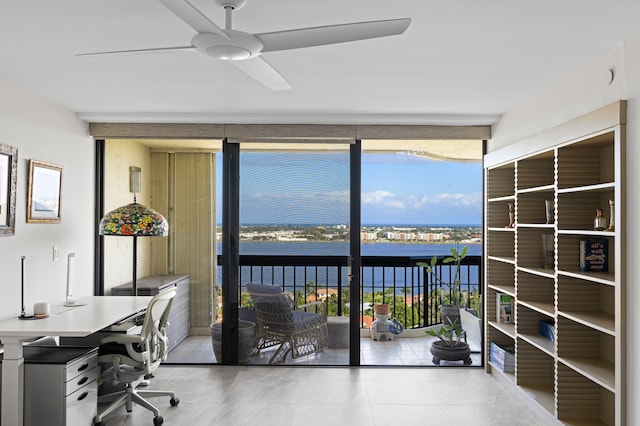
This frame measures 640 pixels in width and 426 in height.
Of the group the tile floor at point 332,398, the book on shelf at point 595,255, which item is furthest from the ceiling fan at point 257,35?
the tile floor at point 332,398

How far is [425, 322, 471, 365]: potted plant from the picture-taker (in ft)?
16.8

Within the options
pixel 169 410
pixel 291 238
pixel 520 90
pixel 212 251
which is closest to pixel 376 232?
pixel 291 238

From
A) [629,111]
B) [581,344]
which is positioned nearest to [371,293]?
[581,344]

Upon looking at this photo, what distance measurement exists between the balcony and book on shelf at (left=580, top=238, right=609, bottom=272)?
6.71 feet

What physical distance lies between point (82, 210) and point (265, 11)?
129 inches

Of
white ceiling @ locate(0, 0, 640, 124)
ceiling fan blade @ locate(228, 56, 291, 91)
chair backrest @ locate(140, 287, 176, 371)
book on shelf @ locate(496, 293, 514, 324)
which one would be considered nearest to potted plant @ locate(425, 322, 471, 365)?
book on shelf @ locate(496, 293, 514, 324)

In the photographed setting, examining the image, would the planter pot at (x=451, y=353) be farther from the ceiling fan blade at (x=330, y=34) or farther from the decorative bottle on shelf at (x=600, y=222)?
the ceiling fan blade at (x=330, y=34)

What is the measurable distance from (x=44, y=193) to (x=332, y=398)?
2827 millimetres

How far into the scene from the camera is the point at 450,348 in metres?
5.14

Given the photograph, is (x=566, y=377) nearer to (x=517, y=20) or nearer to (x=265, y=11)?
(x=517, y=20)

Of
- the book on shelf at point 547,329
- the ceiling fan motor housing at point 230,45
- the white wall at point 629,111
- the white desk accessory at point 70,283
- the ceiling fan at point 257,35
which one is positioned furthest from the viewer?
the white desk accessory at point 70,283

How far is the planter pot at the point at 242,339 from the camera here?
5117 mm

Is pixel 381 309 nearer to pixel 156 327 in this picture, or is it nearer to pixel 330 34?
pixel 156 327

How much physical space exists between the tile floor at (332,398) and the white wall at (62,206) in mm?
1166
